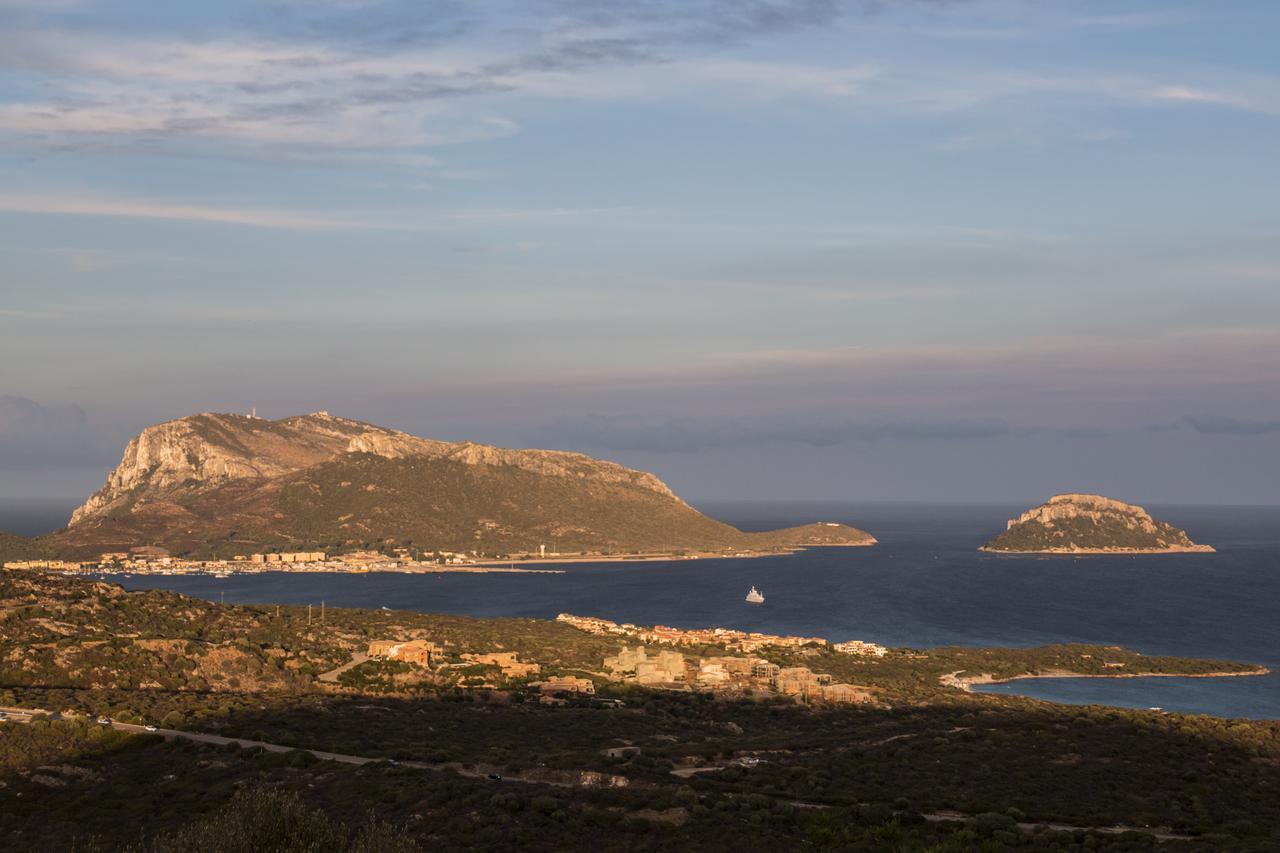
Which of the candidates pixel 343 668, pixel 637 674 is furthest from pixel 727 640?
pixel 343 668

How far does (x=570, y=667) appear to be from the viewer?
11162 cm

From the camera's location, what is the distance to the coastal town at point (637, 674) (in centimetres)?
9700

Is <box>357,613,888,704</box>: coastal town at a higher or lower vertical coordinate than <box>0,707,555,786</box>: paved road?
lower

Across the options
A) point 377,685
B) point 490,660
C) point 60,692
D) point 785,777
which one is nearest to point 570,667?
point 490,660

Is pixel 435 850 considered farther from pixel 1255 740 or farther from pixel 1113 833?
pixel 1255 740

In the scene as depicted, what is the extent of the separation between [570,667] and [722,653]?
88.5 feet

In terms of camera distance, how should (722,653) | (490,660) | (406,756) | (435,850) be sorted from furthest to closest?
(722,653)
(490,660)
(406,756)
(435,850)

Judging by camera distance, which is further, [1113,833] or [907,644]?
[907,644]

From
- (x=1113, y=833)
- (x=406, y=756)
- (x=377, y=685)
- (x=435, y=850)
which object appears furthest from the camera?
(x=377, y=685)

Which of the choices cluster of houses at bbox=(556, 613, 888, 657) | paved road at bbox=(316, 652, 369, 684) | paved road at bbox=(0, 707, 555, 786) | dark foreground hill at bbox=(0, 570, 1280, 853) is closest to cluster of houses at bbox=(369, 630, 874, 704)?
paved road at bbox=(316, 652, 369, 684)

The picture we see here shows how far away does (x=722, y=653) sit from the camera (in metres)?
134

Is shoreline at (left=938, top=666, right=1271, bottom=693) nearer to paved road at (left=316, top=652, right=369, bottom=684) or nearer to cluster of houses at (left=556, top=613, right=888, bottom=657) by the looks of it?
cluster of houses at (left=556, top=613, right=888, bottom=657)

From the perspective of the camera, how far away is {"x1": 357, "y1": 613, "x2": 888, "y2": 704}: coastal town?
97.0 metres

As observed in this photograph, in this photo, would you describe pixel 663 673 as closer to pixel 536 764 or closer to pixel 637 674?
pixel 637 674
